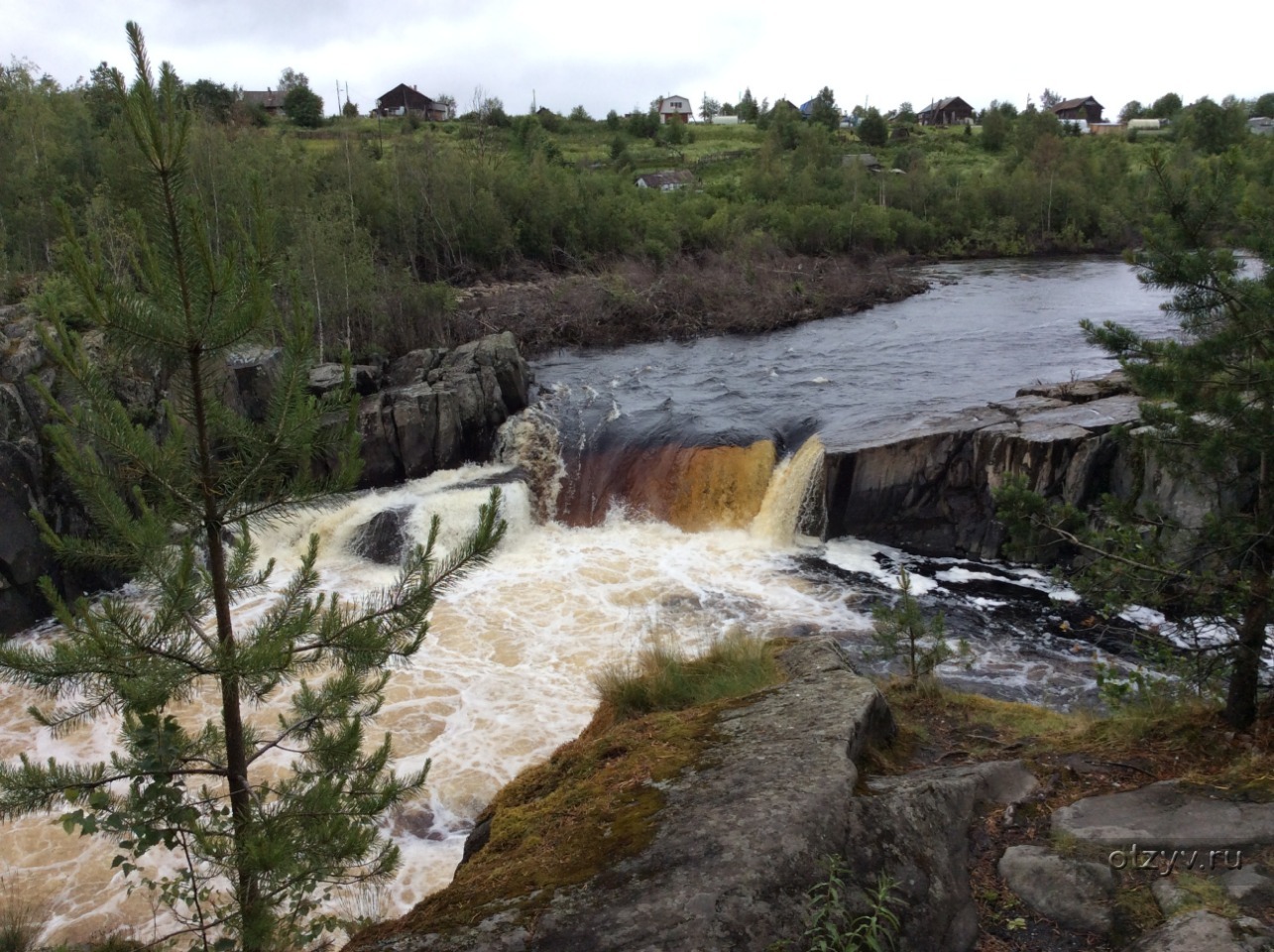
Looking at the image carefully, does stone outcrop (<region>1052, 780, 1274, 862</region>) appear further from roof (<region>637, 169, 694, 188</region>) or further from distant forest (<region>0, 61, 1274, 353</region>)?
roof (<region>637, 169, 694, 188</region>)

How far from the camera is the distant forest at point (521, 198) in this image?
23.1 metres

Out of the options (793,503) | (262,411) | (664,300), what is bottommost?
(793,503)

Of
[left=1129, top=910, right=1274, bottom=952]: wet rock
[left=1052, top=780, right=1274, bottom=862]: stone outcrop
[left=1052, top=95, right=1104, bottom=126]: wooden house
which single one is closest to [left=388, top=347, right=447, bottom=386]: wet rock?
[left=1052, top=780, right=1274, bottom=862]: stone outcrop

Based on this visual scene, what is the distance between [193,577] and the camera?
3.91m

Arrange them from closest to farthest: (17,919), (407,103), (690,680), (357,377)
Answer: (17,919) < (690,680) < (357,377) < (407,103)

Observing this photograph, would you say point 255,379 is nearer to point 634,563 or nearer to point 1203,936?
point 634,563

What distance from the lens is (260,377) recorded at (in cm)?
1703

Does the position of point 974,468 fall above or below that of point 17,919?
above

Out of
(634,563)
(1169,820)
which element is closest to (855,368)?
(634,563)

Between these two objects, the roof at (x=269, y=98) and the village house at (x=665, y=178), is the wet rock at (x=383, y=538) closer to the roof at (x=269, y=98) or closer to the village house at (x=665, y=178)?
the village house at (x=665, y=178)

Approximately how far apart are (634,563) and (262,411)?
6.21 m

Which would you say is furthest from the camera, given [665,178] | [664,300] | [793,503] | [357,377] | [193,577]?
[665,178]

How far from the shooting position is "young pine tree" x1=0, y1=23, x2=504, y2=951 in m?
3.79

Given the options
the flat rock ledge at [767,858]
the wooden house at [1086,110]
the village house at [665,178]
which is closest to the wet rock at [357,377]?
the flat rock ledge at [767,858]
